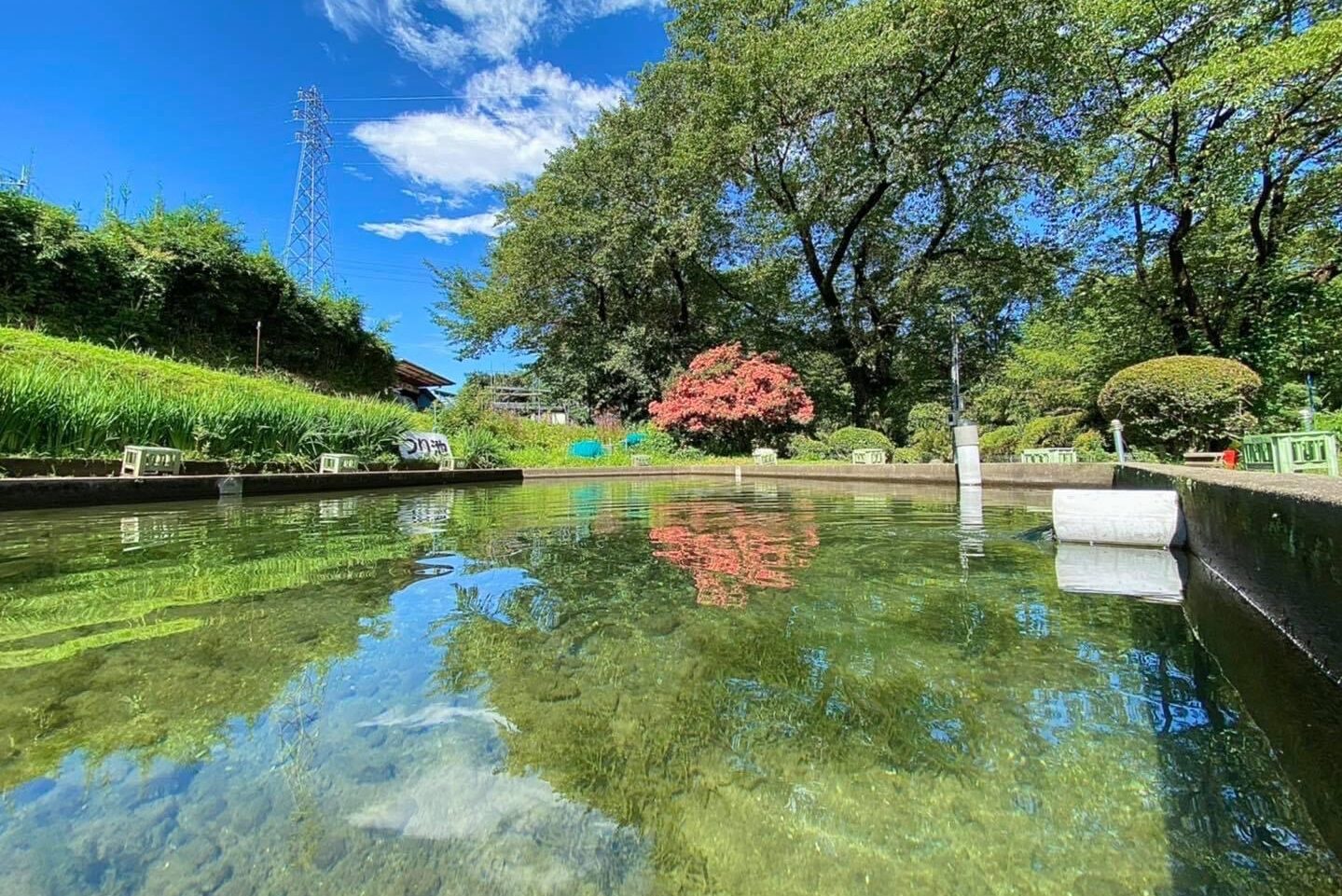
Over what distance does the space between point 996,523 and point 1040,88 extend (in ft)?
42.0

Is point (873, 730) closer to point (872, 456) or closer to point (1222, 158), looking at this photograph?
point (872, 456)

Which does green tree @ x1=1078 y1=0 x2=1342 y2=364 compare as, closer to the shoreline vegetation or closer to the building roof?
the shoreline vegetation

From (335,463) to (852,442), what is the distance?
10.9 m

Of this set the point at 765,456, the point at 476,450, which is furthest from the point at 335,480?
the point at 765,456

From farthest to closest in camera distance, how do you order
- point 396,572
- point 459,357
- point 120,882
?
point 459,357
point 396,572
point 120,882

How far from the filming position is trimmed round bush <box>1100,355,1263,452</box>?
7.00m

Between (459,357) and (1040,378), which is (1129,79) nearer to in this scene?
(1040,378)

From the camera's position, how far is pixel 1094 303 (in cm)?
1274

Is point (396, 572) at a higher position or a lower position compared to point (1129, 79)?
lower

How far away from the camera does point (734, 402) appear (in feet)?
55.9

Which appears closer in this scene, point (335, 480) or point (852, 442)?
point (335, 480)

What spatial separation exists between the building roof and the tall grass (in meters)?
12.4

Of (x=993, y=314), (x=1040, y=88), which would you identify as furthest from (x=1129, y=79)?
(x=993, y=314)

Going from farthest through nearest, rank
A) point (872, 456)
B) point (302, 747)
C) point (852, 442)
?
1. point (852, 442)
2. point (872, 456)
3. point (302, 747)
